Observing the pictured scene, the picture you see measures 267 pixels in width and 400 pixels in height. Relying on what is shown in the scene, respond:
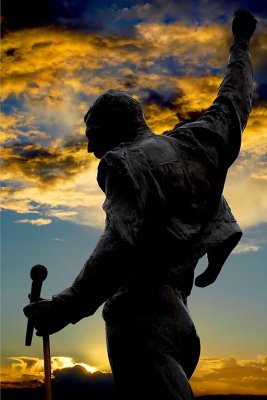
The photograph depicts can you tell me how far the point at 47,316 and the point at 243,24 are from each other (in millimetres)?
2808

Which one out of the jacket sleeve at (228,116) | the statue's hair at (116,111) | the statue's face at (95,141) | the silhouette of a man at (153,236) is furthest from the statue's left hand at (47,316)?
the jacket sleeve at (228,116)

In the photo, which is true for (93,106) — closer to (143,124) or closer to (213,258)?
(143,124)

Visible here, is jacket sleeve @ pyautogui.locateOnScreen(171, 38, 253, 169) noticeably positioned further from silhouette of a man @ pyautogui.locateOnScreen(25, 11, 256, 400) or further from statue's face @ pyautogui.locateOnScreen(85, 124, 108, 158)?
statue's face @ pyautogui.locateOnScreen(85, 124, 108, 158)

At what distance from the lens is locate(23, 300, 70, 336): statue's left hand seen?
13.7 feet

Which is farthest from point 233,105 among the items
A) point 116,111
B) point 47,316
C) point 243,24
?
point 47,316

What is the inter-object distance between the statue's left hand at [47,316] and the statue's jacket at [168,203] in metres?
0.16

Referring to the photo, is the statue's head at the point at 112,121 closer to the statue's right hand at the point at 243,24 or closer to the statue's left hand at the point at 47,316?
the statue's right hand at the point at 243,24

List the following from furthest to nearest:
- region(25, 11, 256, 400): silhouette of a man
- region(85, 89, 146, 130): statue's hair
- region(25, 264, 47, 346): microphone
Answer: region(85, 89, 146, 130): statue's hair → region(25, 264, 47, 346): microphone → region(25, 11, 256, 400): silhouette of a man

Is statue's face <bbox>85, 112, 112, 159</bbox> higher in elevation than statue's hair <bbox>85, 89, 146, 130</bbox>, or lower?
lower

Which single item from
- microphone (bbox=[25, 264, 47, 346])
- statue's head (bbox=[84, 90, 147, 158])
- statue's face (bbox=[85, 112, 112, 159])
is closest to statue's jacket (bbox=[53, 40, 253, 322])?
statue's head (bbox=[84, 90, 147, 158])

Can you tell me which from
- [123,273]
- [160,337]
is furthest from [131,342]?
[123,273]

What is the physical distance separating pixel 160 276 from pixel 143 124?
45.6 inches

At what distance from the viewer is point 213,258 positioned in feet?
16.2

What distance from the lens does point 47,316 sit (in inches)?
166
